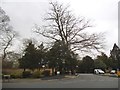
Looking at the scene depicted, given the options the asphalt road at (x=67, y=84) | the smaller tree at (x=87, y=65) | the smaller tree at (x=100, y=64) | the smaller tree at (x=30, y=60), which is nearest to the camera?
the asphalt road at (x=67, y=84)

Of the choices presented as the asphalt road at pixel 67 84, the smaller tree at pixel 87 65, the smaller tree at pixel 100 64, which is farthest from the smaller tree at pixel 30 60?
the smaller tree at pixel 100 64

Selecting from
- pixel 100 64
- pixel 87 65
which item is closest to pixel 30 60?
pixel 87 65

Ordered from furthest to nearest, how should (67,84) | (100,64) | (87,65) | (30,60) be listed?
(100,64) < (87,65) < (30,60) < (67,84)

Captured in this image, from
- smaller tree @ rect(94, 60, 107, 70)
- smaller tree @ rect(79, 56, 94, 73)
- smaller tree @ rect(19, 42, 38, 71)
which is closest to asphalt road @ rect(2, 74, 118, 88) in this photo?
smaller tree @ rect(19, 42, 38, 71)

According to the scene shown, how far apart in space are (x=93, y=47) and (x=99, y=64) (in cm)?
4046

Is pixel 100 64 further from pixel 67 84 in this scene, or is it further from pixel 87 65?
pixel 67 84

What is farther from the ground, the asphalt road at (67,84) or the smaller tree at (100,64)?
the smaller tree at (100,64)

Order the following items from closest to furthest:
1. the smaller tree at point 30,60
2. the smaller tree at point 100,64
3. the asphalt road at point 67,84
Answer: the asphalt road at point 67,84, the smaller tree at point 30,60, the smaller tree at point 100,64

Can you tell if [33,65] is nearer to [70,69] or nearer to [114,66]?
[70,69]

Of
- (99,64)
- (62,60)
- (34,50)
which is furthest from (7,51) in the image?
(99,64)

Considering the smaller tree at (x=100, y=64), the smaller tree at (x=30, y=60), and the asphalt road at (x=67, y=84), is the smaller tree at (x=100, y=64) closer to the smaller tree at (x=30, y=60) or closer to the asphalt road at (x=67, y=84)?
the smaller tree at (x=30, y=60)

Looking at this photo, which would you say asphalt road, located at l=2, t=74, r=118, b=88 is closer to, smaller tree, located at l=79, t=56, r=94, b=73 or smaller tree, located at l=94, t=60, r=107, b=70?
smaller tree, located at l=79, t=56, r=94, b=73

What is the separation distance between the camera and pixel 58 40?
5119 cm

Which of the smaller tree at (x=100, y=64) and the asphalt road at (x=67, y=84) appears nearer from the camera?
the asphalt road at (x=67, y=84)
